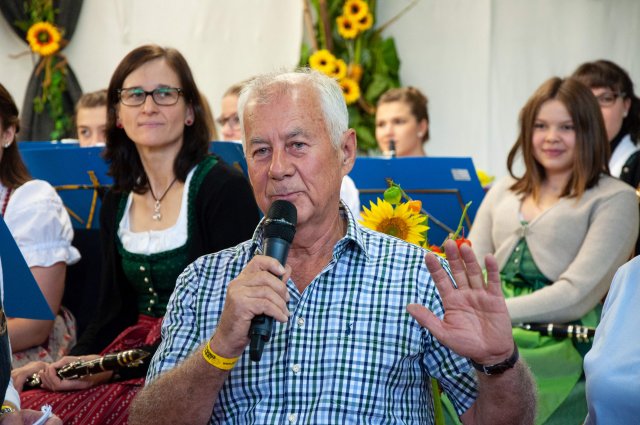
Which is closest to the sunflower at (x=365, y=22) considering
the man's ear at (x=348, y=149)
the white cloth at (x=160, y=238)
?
the white cloth at (x=160, y=238)

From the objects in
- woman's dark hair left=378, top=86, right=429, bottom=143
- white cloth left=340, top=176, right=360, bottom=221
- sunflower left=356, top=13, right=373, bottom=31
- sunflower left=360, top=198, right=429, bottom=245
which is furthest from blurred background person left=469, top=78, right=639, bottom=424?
sunflower left=356, top=13, right=373, bottom=31

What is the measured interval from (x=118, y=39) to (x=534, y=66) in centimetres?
292

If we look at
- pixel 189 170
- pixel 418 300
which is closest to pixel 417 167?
pixel 189 170

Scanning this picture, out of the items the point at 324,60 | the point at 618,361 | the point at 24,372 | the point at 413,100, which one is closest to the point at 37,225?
the point at 24,372

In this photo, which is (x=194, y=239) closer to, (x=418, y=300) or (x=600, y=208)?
(x=418, y=300)

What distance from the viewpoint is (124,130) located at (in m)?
3.21

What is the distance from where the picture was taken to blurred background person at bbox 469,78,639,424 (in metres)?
3.24

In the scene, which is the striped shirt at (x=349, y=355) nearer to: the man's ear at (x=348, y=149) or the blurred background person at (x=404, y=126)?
the man's ear at (x=348, y=149)

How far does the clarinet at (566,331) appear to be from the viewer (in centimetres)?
323

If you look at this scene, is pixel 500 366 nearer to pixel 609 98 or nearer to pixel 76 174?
pixel 76 174

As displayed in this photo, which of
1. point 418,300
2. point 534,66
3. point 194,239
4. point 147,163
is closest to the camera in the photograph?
point 418,300

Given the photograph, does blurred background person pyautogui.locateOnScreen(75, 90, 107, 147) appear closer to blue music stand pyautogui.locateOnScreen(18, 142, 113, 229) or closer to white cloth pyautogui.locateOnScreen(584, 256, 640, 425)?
blue music stand pyautogui.locateOnScreen(18, 142, 113, 229)

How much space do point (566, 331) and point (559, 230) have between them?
420 mm

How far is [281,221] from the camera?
183cm
